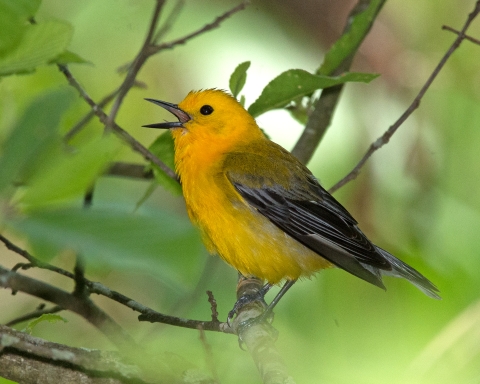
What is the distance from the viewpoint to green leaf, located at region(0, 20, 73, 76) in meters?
2.10

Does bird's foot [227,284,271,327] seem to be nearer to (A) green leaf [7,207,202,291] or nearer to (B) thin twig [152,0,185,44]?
(B) thin twig [152,0,185,44]

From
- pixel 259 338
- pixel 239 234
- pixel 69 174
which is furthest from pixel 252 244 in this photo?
pixel 69 174

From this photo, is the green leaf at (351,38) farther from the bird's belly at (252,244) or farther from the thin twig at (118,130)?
the thin twig at (118,130)

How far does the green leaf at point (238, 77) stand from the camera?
14.0 ft

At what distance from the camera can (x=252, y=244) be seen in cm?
463

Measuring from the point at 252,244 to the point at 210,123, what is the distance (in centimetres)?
138

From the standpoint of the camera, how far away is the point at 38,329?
479 cm

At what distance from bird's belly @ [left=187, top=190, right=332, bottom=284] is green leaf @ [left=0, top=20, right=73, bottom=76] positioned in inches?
106

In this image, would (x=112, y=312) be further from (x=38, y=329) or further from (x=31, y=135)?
(x=31, y=135)

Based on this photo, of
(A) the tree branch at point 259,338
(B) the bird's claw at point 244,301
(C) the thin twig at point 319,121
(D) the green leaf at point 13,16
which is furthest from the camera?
(C) the thin twig at point 319,121

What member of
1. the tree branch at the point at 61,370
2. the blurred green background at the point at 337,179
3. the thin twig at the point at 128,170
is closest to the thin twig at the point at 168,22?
the blurred green background at the point at 337,179

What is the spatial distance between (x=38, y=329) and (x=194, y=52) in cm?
352

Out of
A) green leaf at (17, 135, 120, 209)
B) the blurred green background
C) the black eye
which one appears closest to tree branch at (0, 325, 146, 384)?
the blurred green background

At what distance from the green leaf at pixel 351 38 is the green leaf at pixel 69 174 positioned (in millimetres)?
3243
